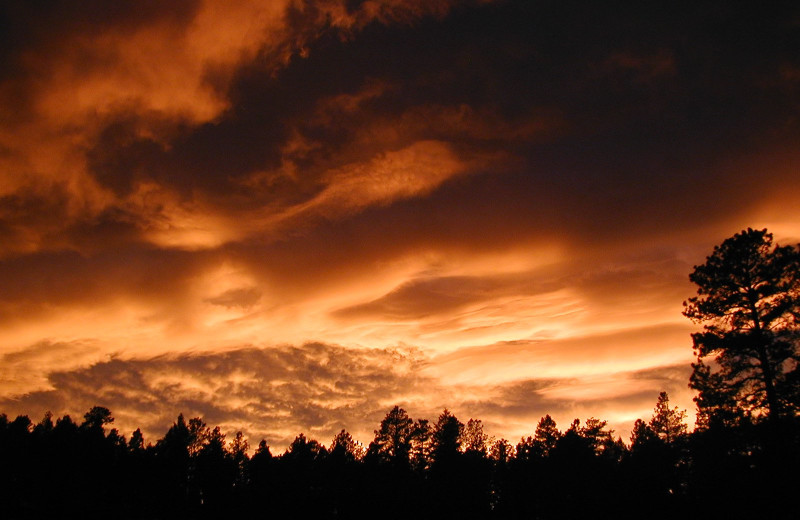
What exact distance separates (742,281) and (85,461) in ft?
251

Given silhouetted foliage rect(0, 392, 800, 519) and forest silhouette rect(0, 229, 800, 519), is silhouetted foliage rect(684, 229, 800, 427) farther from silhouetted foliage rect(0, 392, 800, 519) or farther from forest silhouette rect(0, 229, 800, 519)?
silhouetted foliage rect(0, 392, 800, 519)

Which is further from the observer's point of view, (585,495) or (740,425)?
(585,495)

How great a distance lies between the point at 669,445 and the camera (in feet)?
160

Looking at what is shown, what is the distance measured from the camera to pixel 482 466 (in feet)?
185

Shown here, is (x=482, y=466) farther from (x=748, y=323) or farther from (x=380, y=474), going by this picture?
(x=748, y=323)

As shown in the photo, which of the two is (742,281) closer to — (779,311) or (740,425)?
(779,311)

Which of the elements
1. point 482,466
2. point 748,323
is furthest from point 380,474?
point 748,323

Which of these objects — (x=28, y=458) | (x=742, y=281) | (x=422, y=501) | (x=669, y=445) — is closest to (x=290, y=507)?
(x=422, y=501)

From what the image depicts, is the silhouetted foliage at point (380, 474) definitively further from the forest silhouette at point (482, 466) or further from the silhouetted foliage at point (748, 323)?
the silhouetted foliage at point (748, 323)

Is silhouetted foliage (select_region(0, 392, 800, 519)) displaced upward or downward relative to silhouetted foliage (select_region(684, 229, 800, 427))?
downward

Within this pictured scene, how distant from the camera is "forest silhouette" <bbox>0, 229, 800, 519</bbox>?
23.1 meters

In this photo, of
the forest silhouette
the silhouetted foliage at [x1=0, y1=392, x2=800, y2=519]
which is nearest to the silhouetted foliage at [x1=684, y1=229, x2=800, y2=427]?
the forest silhouette

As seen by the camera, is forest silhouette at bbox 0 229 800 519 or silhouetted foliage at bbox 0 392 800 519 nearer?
forest silhouette at bbox 0 229 800 519

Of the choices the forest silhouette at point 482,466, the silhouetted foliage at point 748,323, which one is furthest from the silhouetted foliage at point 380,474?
the silhouetted foliage at point 748,323
